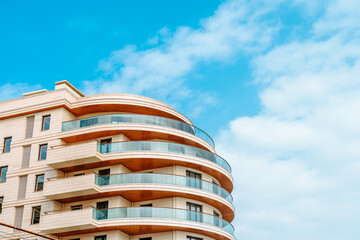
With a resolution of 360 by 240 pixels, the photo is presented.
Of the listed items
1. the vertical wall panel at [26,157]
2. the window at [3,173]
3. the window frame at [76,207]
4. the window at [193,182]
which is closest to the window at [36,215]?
the window frame at [76,207]

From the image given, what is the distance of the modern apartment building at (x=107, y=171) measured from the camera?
121ft

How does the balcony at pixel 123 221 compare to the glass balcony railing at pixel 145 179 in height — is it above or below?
below

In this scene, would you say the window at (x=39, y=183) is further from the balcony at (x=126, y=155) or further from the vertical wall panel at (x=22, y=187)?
the balcony at (x=126, y=155)

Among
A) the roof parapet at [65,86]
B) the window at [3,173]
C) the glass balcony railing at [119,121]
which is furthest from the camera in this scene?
the roof parapet at [65,86]

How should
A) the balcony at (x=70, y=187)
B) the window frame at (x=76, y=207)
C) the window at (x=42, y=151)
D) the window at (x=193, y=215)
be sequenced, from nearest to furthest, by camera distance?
the balcony at (x=70, y=187)
the window at (x=193, y=215)
the window frame at (x=76, y=207)
the window at (x=42, y=151)

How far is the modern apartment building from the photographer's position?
3684 cm

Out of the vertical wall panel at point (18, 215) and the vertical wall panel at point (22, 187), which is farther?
the vertical wall panel at point (22, 187)

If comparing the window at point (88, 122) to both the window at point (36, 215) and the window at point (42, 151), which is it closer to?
the window at point (42, 151)

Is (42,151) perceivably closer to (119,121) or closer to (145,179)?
(119,121)

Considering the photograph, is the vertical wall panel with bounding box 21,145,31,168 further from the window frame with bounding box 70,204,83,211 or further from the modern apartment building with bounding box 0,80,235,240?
the window frame with bounding box 70,204,83,211

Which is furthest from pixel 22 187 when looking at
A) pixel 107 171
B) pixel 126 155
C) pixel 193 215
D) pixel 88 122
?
pixel 193 215

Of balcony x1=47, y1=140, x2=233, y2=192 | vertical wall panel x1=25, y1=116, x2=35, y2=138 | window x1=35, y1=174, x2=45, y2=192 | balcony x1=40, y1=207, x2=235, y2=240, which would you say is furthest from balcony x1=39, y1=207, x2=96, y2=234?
vertical wall panel x1=25, y1=116, x2=35, y2=138

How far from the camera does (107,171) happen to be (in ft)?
130

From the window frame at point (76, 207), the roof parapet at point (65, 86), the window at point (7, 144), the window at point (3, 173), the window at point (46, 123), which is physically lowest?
the window frame at point (76, 207)
